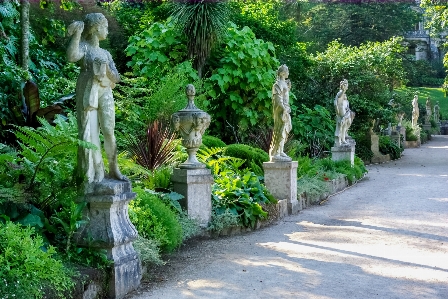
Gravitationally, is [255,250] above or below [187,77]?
below

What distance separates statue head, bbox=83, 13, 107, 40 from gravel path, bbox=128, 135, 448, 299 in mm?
2178

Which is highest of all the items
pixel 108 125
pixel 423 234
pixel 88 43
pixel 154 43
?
pixel 154 43

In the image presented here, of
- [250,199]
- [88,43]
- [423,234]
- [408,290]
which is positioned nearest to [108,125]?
[88,43]

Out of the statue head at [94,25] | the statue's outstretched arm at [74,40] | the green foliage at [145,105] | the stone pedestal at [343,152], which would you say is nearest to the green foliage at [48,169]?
the statue's outstretched arm at [74,40]

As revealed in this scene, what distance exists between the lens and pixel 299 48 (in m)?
19.2

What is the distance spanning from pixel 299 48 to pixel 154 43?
7.08 m

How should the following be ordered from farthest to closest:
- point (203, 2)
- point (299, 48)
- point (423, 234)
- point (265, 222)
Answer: point (299, 48) < point (203, 2) < point (265, 222) < point (423, 234)

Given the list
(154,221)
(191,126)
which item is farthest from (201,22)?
(154,221)

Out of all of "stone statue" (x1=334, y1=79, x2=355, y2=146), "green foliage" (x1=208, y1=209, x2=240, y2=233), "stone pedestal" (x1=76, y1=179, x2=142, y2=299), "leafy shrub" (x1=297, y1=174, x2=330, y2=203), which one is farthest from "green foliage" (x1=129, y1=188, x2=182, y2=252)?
"stone statue" (x1=334, y1=79, x2=355, y2=146)

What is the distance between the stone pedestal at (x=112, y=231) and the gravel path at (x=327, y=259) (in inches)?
7.3

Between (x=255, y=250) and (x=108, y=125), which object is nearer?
(x=108, y=125)

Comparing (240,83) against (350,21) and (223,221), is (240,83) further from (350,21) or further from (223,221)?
(350,21)

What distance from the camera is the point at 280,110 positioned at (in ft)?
30.3

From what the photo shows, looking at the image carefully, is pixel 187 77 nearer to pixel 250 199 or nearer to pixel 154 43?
pixel 154 43
